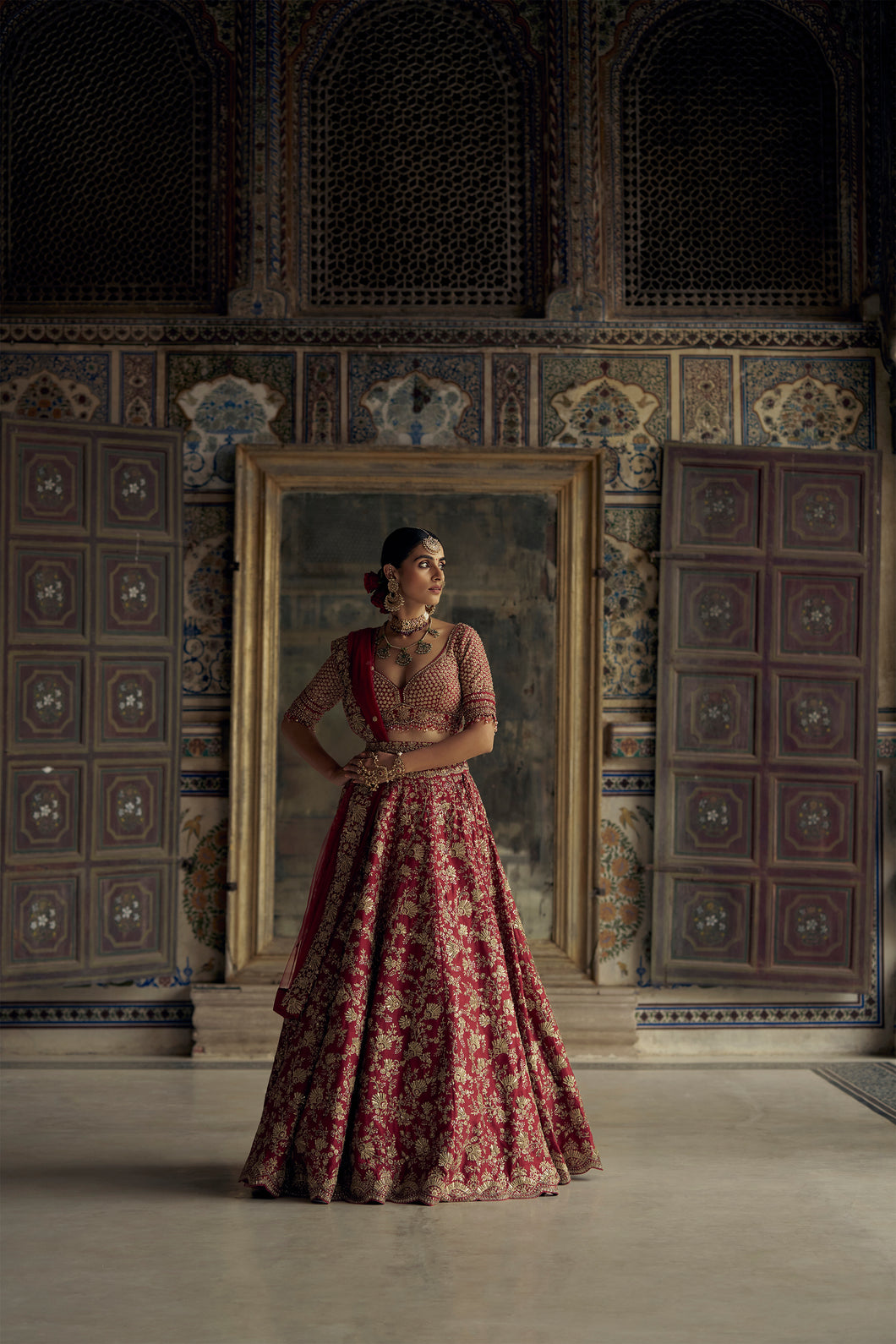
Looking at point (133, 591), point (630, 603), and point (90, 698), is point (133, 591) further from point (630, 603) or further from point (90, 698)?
point (630, 603)

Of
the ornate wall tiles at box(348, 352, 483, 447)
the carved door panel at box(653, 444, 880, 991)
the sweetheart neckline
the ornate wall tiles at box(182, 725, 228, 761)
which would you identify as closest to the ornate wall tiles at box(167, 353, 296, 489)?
the ornate wall tiles at box(348, 352, 483, 447)

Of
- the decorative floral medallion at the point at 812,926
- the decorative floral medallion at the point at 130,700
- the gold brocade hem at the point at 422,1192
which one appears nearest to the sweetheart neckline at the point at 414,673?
the gold brocade hem at the point at 422,1192

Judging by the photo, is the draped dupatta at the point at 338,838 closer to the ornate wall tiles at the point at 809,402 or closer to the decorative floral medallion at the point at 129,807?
the decorative floral medallion at the point at 129,807

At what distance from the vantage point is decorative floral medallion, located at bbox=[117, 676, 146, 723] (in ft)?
16.1

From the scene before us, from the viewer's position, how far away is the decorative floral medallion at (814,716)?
500 cm

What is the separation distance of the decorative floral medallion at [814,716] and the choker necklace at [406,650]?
83.0 inches

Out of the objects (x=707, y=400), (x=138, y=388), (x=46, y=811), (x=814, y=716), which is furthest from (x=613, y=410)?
(x=46, y=811)

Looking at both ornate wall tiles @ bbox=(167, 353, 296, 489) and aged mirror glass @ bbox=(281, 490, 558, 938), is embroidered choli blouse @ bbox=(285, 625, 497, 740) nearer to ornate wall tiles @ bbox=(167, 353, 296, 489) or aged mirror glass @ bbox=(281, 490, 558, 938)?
aged mirror glass @ bbox=(281, 490, 558, 938)

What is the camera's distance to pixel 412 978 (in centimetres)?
316

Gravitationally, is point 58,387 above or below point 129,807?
above

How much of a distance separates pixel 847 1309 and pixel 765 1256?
30 centimetres

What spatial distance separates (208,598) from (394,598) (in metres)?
1.86

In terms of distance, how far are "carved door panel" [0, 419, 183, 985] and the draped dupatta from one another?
1.70 metres

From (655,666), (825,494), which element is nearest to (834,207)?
(825,494)
